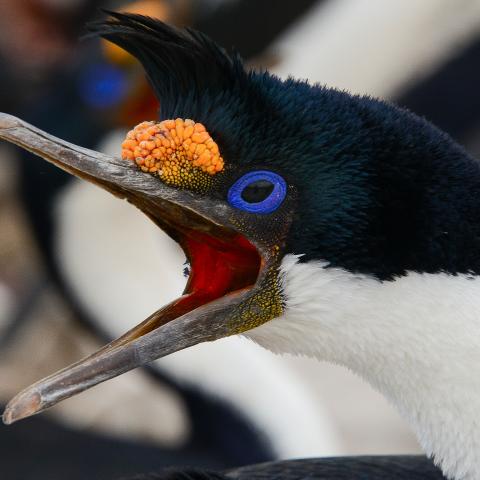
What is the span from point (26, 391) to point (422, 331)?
44 centimetres

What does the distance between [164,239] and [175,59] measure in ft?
6.51

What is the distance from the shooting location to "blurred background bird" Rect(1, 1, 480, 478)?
2.78m

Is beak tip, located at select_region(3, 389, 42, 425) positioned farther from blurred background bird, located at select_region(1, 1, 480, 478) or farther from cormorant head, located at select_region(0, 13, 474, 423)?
blurred background bird, located at select_region(1, 1, 480, 478)

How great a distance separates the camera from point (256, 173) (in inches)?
45.4

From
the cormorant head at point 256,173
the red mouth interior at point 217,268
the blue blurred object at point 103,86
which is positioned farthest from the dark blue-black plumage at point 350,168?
the blue blurred object at point 103,86

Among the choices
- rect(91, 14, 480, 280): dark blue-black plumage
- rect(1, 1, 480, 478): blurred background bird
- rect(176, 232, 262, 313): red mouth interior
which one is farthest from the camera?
rect(1, 1, 480, 478): blurred background bird

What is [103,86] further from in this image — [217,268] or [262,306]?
[262,306]

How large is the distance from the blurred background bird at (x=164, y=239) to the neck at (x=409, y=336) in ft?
4.64

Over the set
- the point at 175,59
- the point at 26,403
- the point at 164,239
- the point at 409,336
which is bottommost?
the point at 26,403

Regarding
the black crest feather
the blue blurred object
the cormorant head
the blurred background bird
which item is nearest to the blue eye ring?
the cormorant head

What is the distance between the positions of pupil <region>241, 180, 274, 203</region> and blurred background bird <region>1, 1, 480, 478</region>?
5.01ft

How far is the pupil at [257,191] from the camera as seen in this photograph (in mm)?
1152

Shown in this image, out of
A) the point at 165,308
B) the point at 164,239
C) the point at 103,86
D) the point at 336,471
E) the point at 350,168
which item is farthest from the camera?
the point at 164,239

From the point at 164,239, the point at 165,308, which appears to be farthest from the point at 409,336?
the point at 164,239
